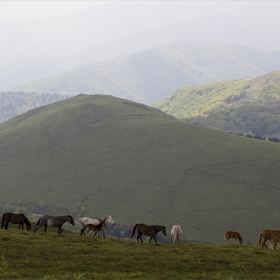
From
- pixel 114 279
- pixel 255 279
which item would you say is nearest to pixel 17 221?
pixel 114 279

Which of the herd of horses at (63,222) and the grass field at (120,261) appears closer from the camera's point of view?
the grass field at (120,261)

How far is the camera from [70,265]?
27.3 meters

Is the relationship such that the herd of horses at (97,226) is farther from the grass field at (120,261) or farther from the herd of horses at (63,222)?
the grass field at (120,261)

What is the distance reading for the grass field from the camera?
25.7 metres

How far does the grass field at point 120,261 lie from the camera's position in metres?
25.7

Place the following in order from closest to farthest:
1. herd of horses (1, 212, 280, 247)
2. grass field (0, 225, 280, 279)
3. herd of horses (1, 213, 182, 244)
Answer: grass field (0, 225, 280, 279), herd of horses (1, 212, 280, 247), herd of horses (1, 213, 182, 244)

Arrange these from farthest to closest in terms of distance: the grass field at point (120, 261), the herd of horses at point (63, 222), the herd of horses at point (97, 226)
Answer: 1. the herd of horses at point (63, 222)
2. the herd of horses at point (97, 226)
3. the grass field at point (120, 261)

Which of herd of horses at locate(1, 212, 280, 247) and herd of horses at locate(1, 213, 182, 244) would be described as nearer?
herd of horses at locate(1, 212, 280, 247)

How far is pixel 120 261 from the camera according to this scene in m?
29.8

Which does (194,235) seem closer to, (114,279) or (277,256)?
(277,256)

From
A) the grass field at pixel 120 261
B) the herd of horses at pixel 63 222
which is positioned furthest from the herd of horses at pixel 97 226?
the grass field at pixel 120 261

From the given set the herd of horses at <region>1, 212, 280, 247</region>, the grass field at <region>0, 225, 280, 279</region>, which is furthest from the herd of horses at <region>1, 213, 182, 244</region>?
the grass field at <region>0, 225, 280, 279</region>

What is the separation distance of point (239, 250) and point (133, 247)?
358 inches

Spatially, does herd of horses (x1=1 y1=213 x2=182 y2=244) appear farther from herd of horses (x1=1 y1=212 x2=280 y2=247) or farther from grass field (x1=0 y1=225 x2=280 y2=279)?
grass field (x1=0 y1=225 x2=280 y2=279)
